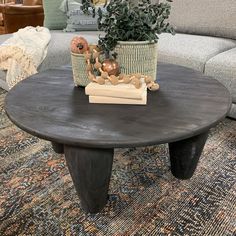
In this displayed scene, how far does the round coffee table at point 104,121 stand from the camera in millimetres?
859

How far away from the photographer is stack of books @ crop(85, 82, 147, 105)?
105 centimetres

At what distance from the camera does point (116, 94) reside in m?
1.06

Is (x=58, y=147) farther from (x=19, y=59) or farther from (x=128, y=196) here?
(x=19, y=59)

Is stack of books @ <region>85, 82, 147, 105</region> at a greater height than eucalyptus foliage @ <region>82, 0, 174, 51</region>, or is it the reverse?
eucalyptus foliage @ <region>82, 0, 174, 51</region>

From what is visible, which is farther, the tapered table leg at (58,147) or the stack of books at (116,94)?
the tapered table leg at (58,147)

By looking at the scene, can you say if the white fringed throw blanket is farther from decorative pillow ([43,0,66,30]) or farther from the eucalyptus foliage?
the eucalyptus foliage

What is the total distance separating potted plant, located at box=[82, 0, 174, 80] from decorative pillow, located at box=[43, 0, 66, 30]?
1.63 metres

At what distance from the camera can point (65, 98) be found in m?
1.13

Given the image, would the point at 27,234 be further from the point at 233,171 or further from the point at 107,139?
the point at 233,171

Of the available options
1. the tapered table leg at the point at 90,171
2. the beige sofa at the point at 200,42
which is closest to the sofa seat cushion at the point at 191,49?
the beige sofa at the point at 200,42

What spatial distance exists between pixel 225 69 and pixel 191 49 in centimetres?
34

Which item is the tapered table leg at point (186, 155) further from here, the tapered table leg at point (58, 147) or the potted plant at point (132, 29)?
the tapered table leg at point (58, 147)

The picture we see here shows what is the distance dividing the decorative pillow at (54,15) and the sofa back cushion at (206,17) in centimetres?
106

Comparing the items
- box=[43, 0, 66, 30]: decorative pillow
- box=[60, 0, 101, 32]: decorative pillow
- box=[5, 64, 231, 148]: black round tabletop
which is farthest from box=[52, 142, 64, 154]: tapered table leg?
box=[43, 0, 66, 30]: decorative pillow
